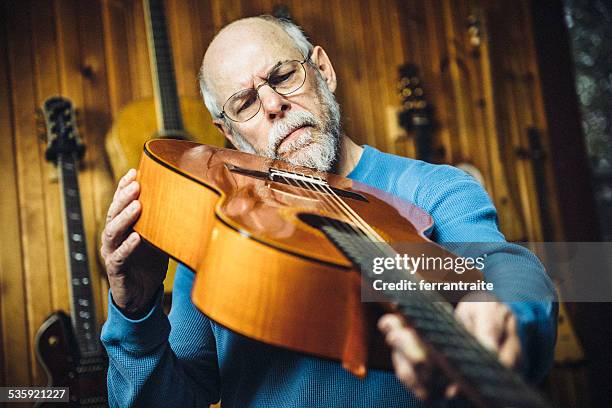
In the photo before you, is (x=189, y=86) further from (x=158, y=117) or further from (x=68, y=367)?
(x=68, y=367)

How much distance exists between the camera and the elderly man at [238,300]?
645 millimetres

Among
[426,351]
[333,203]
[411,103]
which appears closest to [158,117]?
[411,103]

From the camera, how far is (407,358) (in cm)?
48

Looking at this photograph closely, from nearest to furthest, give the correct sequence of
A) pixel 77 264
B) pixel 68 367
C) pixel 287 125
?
pixel 287 125
pixel 68 367
pixel 77 264

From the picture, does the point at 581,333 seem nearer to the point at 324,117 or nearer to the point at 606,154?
the point at 606,154

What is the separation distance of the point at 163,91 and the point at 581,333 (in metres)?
2.04

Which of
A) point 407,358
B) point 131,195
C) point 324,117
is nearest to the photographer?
point 407,358

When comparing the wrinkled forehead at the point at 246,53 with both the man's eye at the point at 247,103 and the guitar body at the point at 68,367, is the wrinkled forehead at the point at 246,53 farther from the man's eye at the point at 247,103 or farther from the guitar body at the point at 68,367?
the guitar body at the point at 68,367

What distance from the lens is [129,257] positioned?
0.89 meters

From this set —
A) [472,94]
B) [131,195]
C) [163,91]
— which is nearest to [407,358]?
[131,195]

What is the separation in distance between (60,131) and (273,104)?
93 cm

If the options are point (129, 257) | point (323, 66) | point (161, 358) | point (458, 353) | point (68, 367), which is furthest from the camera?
point (68, 367)

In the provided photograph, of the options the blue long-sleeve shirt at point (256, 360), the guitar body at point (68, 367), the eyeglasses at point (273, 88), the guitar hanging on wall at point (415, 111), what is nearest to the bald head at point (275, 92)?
the eyeglasses at point (273, 88)

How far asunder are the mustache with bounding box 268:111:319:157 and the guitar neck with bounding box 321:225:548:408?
2.13ft
